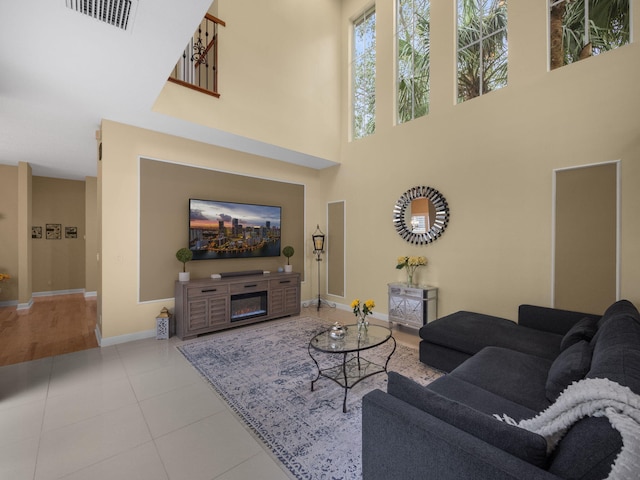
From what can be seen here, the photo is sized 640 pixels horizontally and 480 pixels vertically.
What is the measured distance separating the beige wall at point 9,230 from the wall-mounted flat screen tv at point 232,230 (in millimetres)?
4683

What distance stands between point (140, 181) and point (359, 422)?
4.15 meters

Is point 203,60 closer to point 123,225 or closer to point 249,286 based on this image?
point 123,225

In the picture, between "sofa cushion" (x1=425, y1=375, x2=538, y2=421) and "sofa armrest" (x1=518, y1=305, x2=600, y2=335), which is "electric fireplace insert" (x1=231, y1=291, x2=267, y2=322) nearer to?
"sofa cushion" (x1=425, y1=375, x2=538, y2=421)

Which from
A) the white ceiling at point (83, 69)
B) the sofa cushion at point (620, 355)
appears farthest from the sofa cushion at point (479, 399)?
the white ceiling at point (83, 69)

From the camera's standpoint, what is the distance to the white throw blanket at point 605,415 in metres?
0.80

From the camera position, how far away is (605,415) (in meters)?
0.98

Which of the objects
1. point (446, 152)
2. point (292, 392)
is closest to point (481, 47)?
point (446, 152)

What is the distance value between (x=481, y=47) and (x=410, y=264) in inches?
130

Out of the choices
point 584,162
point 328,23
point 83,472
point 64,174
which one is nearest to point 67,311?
point 64,174

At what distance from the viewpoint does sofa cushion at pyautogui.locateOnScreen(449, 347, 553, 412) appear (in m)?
1.89

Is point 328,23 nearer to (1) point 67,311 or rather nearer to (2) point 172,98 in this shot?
(2) point 172,98

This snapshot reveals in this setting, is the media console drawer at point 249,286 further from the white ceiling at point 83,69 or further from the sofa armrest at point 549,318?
the sofa armrest at point 549,318

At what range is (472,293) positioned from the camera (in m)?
4.08

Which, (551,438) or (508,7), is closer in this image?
(551,438)
